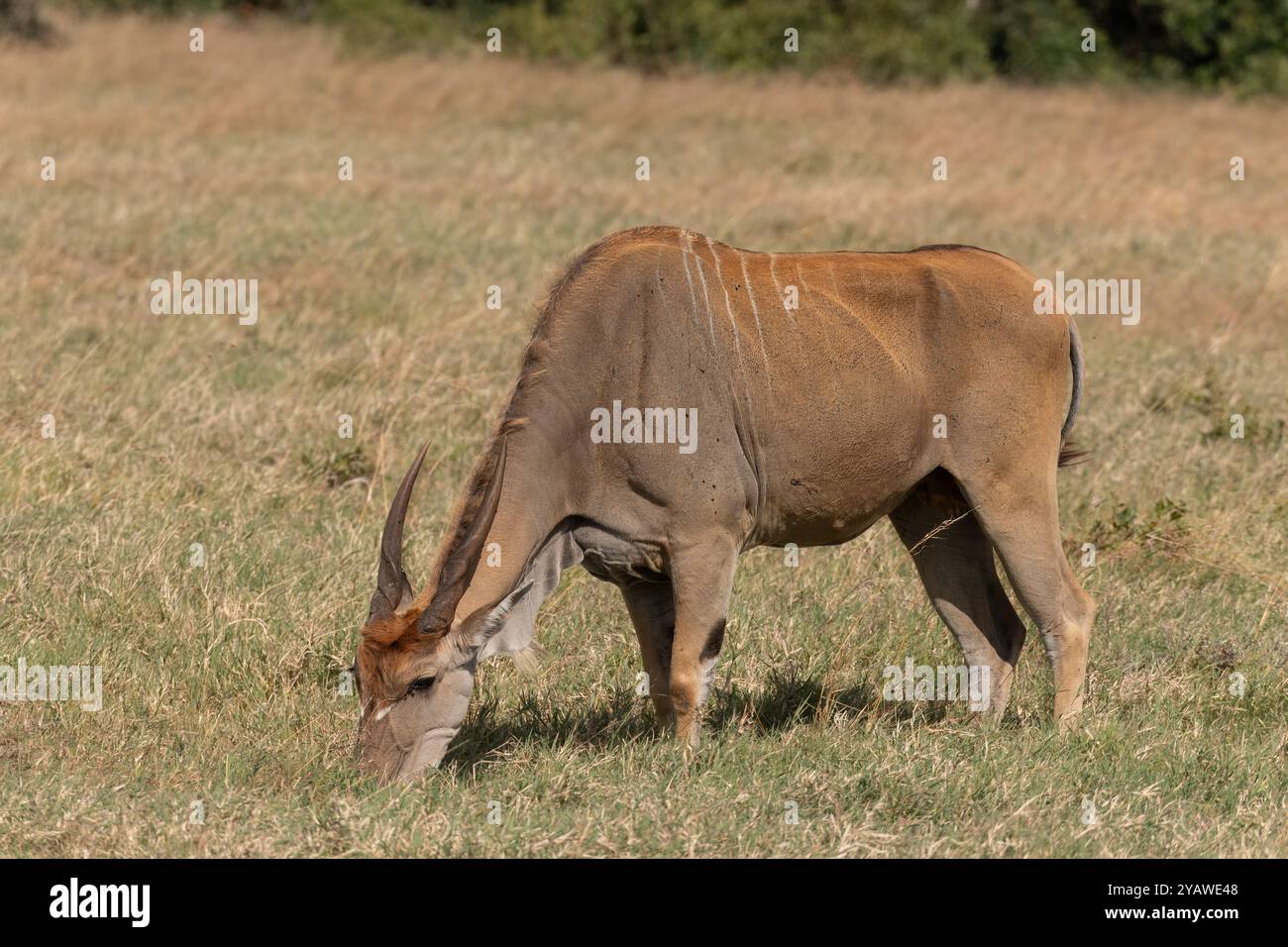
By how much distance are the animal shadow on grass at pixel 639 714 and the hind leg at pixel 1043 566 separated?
54 centimetres

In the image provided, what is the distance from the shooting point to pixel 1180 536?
8.27 m

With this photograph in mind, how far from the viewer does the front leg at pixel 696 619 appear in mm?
5949

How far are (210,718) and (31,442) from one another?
2863 millimetres

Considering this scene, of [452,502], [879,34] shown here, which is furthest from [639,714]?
[879,34]

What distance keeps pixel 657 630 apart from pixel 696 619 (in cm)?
43

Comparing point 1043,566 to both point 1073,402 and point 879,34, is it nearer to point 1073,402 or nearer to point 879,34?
point 1073,402

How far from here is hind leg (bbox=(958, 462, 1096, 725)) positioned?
6.40m

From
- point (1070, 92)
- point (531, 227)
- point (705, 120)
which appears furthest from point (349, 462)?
point (1070, 92)

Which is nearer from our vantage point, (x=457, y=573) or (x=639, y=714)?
(x=457, y=573)

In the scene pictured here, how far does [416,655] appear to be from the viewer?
5488 millimetres

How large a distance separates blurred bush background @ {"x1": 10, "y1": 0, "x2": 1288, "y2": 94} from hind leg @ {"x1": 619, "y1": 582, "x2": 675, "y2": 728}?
1760cm

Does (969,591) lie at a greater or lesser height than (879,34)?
lesser

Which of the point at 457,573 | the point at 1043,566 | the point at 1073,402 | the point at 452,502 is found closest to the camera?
the point at 457,573

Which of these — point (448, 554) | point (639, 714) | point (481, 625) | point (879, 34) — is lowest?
point (639, 714)
